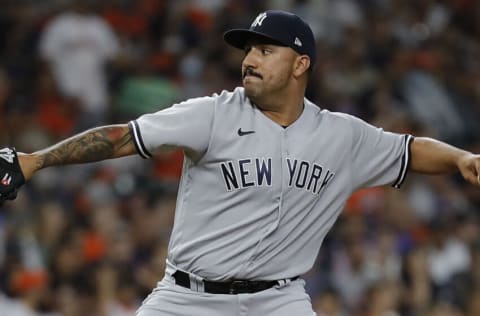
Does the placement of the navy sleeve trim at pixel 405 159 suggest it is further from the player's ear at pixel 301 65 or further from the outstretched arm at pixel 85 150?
the outstretched arm at pixel 85 150

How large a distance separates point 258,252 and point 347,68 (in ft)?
21.7

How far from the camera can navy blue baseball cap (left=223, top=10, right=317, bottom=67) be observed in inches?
194

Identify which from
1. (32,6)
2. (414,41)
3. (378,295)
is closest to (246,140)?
(378,295)

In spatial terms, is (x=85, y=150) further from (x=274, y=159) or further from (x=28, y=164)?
(x=274, y=159)

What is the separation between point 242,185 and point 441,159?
0.92 meters

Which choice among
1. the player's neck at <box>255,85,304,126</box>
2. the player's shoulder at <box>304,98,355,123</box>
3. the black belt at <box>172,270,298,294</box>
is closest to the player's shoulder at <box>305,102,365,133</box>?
the player's shoulder at <box>304,98,355,123</box>

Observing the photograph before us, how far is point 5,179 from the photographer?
4.43 metres

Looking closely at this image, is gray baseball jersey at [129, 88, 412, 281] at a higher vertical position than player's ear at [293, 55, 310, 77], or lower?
lower

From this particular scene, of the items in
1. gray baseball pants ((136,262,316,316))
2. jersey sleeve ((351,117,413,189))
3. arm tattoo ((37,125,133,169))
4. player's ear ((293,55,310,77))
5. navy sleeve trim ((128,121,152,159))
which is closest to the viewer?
arm tattoo ((37,125,133,169))

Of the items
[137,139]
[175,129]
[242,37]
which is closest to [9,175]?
[137,139]

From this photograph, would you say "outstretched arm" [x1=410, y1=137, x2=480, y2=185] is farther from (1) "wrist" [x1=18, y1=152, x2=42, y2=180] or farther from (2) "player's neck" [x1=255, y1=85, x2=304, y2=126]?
(1) "wrist" [x1=18, y1=152, x2=42, y2=180]

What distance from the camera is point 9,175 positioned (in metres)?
4.44

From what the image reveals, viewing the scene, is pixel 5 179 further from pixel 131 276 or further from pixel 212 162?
pixel 131 276

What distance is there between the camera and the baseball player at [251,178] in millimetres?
4797
